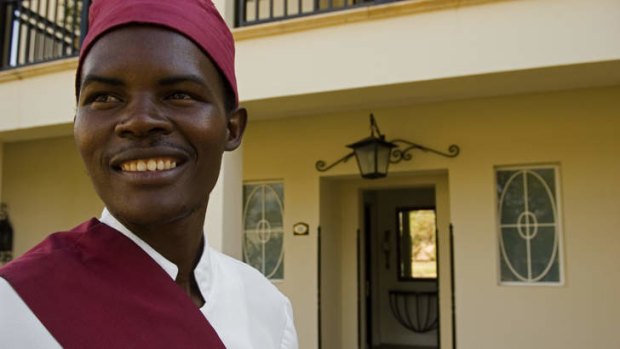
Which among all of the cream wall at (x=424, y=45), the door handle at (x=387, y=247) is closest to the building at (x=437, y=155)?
the cream wall at (x=424, y=45)

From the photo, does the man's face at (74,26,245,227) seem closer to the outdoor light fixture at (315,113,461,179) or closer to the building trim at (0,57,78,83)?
the outdoor light fixture at (315,113,461,179)

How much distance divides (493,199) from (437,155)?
27.9 inches

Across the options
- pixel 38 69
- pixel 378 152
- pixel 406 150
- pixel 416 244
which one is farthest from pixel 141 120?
pixel 416 244

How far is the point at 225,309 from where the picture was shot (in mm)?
1166

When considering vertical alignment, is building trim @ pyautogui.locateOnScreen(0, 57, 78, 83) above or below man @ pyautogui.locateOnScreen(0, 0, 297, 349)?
above

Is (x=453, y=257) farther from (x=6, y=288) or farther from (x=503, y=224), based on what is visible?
(x=6, y=288)

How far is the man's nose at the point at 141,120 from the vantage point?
930 mm

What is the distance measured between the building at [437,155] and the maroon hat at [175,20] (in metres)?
3.53

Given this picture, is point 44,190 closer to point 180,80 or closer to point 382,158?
point 382,158

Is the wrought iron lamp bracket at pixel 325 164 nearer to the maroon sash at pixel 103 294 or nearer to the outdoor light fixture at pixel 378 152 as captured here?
the outdoor light fixture at pixel 378 152

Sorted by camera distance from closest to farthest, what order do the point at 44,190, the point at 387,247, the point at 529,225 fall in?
the point at 529,225, the point at 44,190, the point at 387,247

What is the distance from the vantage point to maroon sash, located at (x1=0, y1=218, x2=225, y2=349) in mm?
830

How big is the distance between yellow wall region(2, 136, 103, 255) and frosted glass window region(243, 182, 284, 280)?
2.21m

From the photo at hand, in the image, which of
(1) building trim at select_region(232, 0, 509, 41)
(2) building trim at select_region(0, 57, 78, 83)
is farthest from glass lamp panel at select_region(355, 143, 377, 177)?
(2) building trim at select_region(0, 57, 78, 83)
